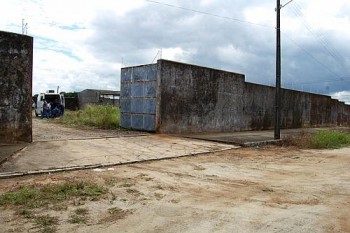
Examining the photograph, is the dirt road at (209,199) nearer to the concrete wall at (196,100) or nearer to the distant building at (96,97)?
the concrete wall at (196,100)

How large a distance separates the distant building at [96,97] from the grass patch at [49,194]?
32.9 metres

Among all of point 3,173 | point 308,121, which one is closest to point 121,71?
point 3,173

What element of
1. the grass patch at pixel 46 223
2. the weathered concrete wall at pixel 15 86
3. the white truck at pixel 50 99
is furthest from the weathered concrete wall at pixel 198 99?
the white truck at pixel 50 99

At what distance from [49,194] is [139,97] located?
35.8 feet

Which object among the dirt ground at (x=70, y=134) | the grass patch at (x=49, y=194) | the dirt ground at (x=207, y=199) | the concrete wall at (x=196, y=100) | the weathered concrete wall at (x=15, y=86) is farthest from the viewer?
the concrete wall at (x=196, y=100)

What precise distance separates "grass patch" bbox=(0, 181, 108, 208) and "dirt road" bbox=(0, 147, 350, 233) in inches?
9.6

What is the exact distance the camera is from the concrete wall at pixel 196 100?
16156 millimetres

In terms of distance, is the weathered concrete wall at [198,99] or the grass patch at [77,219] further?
the weathered concrete wall at [198,99]

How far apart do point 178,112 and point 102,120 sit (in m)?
4.01

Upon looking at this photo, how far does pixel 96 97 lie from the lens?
41.6 meters

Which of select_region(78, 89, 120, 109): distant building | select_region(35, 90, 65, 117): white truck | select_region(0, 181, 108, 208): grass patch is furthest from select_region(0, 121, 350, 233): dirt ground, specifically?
select_region(78, 89, 120, 109): distant building

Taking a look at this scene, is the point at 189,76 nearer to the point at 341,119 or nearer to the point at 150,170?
the point at 150,170

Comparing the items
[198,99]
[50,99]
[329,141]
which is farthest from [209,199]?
[50,99]

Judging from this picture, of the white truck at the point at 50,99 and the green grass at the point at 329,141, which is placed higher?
the white truck at the point at 50,99
